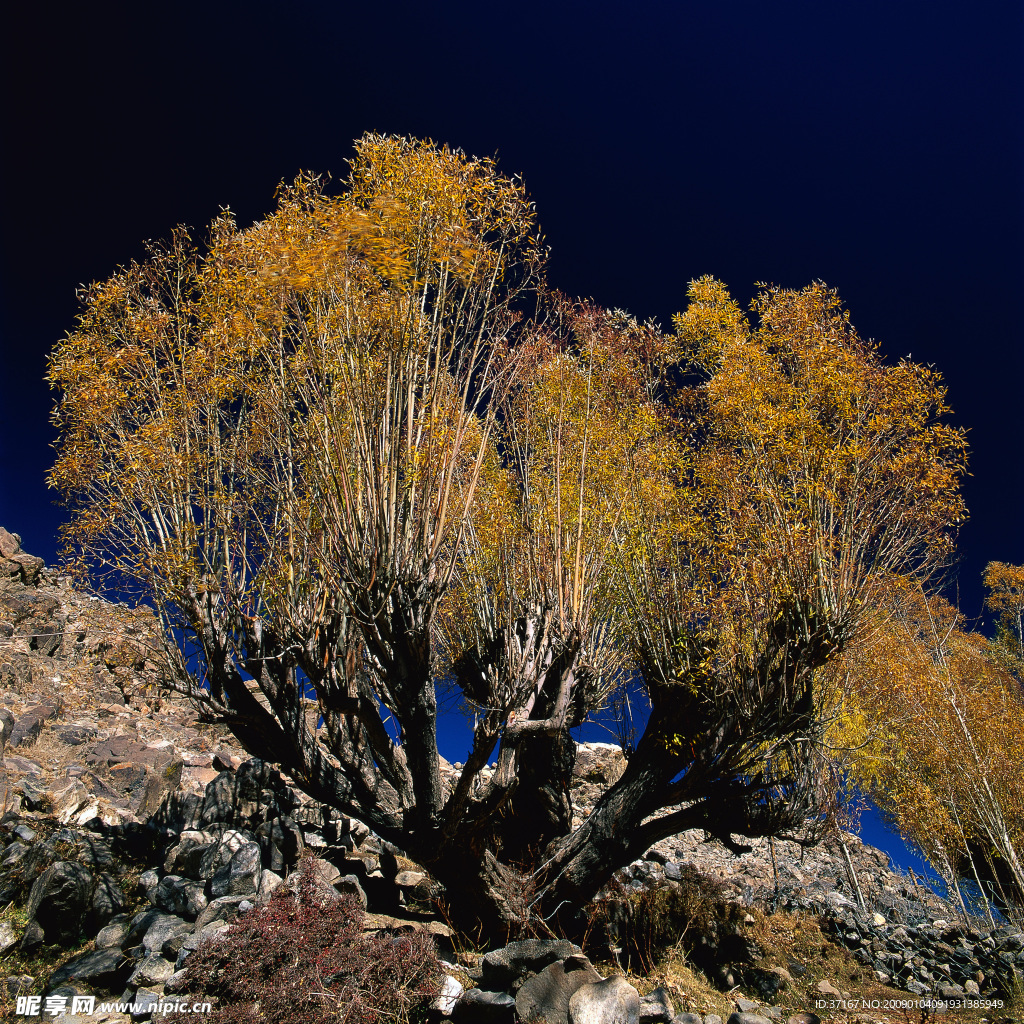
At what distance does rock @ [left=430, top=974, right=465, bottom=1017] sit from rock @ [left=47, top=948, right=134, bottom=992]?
322cm

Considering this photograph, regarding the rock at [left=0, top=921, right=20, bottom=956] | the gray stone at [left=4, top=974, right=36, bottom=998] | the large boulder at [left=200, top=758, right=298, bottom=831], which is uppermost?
the large boulder at [left=200, top=758, right=298, bottom=831]

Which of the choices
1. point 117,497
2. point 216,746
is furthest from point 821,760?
point 216,746

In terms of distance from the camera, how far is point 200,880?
7480 millimetres

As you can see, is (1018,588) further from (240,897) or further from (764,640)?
(240,897)

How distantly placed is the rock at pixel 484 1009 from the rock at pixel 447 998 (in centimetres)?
6

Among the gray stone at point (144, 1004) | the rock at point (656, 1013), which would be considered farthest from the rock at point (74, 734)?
the rock at point (656, 1013)

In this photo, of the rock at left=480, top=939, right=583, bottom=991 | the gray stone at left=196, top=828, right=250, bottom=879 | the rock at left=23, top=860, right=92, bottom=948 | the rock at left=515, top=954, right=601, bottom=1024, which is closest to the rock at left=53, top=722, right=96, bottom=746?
the gray stone at left=196, top=828, right=250, bottom=879

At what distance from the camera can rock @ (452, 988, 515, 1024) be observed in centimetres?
469

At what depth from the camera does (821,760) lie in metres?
9.49

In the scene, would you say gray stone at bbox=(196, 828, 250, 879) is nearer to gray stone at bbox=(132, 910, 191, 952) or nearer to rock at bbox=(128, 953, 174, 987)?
gray stone at bbox=(132, 910, 191, 952)

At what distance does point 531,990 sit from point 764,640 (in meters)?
4.88

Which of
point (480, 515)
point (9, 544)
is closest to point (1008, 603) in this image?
point (480, 515)

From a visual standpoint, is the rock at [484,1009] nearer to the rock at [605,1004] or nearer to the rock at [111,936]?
the rock at [605,1004]

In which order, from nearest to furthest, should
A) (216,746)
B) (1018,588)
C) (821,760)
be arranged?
(821,760), (216,746), (1018,588)
